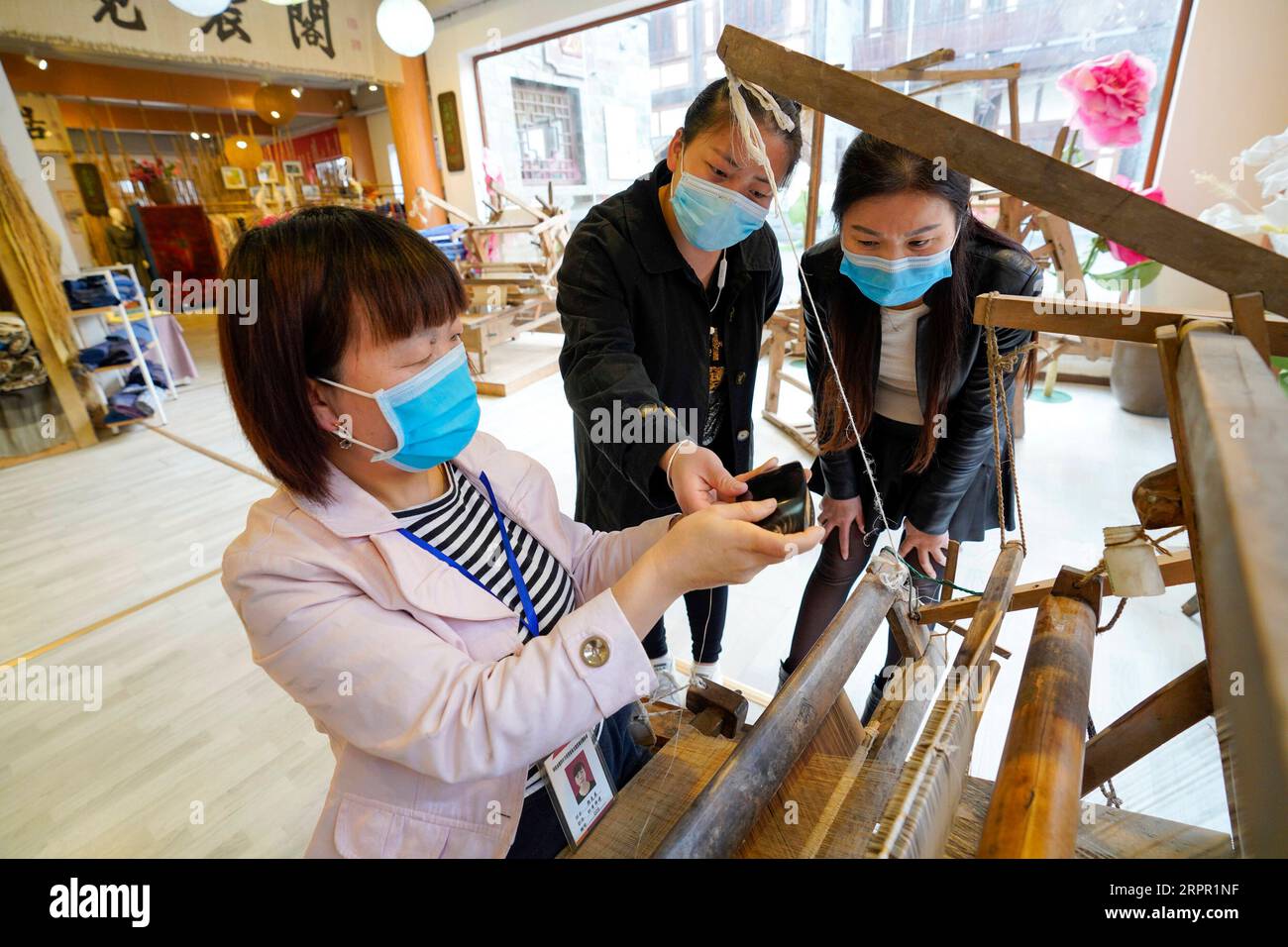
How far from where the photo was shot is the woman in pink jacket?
77cm

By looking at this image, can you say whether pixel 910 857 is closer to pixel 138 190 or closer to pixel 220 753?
pixel 220 753

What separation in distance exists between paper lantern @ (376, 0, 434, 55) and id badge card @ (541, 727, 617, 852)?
674cm

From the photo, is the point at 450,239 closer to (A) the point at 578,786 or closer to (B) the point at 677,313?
(B) the point at 677,313

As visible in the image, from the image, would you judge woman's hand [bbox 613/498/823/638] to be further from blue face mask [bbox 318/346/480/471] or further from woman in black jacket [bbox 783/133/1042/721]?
woman in black jacket [bbox 783/133/1042/721]

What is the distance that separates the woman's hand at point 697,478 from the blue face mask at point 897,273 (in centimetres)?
53

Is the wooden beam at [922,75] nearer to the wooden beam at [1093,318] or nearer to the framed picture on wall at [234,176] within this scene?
the wooden beam at [1093,318]

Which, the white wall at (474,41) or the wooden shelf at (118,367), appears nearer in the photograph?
the wooden shelf at (118,367)

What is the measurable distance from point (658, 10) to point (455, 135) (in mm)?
2944

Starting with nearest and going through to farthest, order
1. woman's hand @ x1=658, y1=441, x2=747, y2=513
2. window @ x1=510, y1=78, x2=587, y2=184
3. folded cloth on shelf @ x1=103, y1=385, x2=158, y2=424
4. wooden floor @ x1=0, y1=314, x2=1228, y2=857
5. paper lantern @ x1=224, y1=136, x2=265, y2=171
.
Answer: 1. woman's hand @ x1=658, y1=441, x2=747, y2=513
2. wooden floor @ x1=0, y1=314, x2=1228, y2=857
3. folded cloth on shelf @ x1=103, y1=385, x2=158, y2=424
4. paper lantern @ x1=224, y1=136, x2=265, y2=171
5. window @ x1=510, y1=78, x2=587, y2=184

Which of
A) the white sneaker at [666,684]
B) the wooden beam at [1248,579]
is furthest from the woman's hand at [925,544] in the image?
the wooden beam at [1248,579]

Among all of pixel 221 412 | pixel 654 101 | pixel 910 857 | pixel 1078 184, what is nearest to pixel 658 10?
pixel 654 101

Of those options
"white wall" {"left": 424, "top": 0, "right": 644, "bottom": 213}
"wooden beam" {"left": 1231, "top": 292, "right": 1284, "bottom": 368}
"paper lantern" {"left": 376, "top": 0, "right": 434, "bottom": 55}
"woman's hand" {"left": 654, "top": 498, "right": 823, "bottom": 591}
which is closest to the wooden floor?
"wooden beam" {"left": 1231, "top": 292, "right": 1284, "bottom": 368}

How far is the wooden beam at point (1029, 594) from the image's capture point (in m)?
0.97

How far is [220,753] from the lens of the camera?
1.98m
